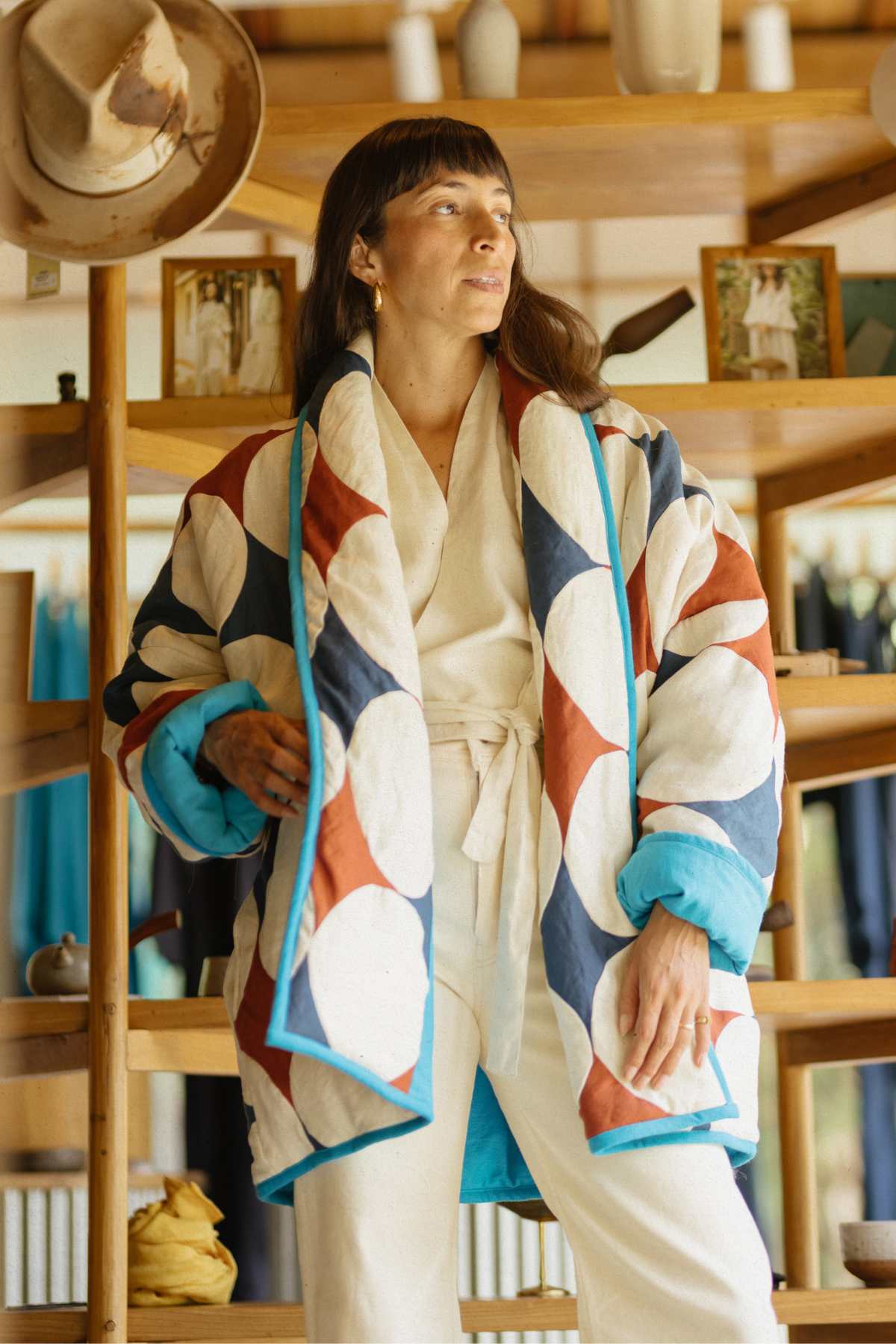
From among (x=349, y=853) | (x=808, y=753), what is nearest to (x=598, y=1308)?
(x=349, y=853)

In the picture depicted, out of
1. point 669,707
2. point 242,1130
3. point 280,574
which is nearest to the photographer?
point 669,707

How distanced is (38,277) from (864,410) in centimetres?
118

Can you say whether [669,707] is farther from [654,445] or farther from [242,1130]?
[242,1130]

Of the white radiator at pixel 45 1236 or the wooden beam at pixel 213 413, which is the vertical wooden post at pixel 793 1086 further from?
the white radiator at pixel 45 1236

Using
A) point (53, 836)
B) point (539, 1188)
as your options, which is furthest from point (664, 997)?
point (53, 836)

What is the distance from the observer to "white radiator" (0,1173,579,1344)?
13.2 ft

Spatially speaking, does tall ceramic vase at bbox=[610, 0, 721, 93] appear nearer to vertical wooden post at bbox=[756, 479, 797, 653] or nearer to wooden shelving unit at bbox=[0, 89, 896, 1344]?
wooden shelving unit at bbox=[0, 89, 896, 1344]

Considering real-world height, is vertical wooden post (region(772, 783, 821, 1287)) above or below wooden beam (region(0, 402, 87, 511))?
below

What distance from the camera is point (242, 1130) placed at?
159 inches

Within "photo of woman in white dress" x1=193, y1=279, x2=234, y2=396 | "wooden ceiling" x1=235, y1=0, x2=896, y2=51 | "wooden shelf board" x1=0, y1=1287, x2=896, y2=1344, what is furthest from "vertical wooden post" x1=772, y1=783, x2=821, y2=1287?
"wooden ceiling" x1=235, y1=0, x2=896, y2=51

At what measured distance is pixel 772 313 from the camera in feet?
8.20

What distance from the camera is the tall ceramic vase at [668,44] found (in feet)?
7.75

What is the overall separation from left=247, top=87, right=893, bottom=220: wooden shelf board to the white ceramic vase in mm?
36

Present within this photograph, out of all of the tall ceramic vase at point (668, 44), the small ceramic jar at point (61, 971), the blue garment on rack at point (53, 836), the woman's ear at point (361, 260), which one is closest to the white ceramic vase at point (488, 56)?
the tall ceramic vase at point (668, 44)
